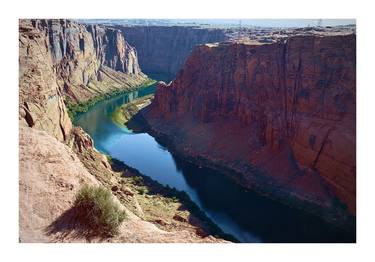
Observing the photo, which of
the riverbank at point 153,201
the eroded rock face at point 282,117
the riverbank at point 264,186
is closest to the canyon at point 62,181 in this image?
the riverbank at point 153,201

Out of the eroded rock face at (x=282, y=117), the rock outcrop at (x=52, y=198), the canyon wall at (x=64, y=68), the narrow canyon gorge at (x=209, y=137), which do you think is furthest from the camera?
the eroded rock face at (x=282, y=117)

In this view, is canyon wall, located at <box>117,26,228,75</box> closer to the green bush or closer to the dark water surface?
the dark water surface

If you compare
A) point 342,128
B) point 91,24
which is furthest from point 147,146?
point 91,24

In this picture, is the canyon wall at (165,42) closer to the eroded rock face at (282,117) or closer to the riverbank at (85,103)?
the riverbank at (85,103)

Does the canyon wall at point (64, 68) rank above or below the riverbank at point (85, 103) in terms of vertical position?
above

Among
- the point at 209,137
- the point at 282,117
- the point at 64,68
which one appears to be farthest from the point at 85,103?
the point at 282,117

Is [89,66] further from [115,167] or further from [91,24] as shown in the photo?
[115,167]

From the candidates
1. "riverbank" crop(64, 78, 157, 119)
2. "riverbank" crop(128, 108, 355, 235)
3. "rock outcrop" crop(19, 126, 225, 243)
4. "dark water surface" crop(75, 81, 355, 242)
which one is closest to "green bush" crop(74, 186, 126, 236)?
"rock outcrop" crop(19, 126, 225, 243)

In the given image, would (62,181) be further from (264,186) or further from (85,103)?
(85,103)
